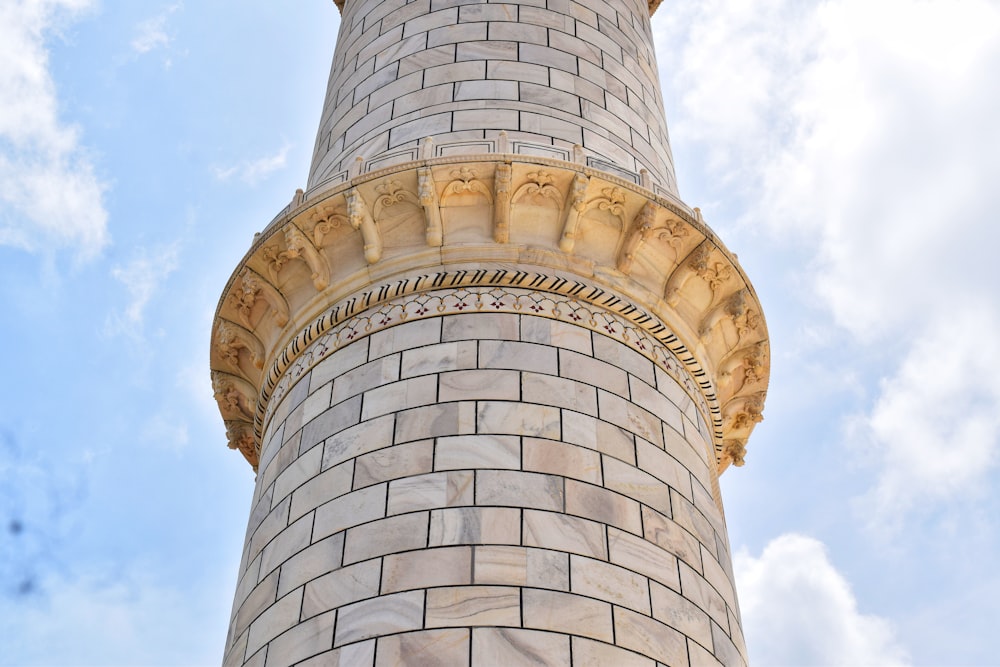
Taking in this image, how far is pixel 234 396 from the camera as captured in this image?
37.5 ft

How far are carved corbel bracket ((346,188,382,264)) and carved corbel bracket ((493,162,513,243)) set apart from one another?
38.2 inches

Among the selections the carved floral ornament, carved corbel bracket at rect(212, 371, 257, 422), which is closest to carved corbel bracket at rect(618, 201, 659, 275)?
the carved floral ornament

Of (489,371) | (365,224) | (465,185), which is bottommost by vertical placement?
(489,371)

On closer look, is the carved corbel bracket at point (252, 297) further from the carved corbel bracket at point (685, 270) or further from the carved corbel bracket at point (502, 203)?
the carved corbel bracket at point (685, 270)

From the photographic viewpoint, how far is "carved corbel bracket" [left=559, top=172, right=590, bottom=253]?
981 centimetres

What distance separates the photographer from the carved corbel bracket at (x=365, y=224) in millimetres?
9875

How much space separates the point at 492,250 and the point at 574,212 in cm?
74

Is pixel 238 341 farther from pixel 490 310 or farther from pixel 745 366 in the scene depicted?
pixel 745 366

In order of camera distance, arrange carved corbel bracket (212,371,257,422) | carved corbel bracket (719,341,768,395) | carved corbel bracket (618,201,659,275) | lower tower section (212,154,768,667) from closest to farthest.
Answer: lower tower section (212,154,768,667) → carved corbel bracket (618,201,659,275) → carved corbel bracket (719,341,768,395) → carved corbel bracket (212,371,257,422)

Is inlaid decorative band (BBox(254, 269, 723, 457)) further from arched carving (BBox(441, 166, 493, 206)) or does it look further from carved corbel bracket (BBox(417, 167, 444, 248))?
arched carving (BBox(441, 166, 493, 206))

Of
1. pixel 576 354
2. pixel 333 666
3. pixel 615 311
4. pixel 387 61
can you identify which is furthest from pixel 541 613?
pixel 387 61

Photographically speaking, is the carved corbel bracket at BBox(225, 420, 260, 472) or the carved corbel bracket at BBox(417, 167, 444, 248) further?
the carved corbel bracket at BBox(225, 420, 260, 472)

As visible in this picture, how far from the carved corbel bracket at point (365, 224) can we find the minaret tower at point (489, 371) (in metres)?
0.02

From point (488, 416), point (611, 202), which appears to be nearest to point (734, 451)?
point (611, 202)
